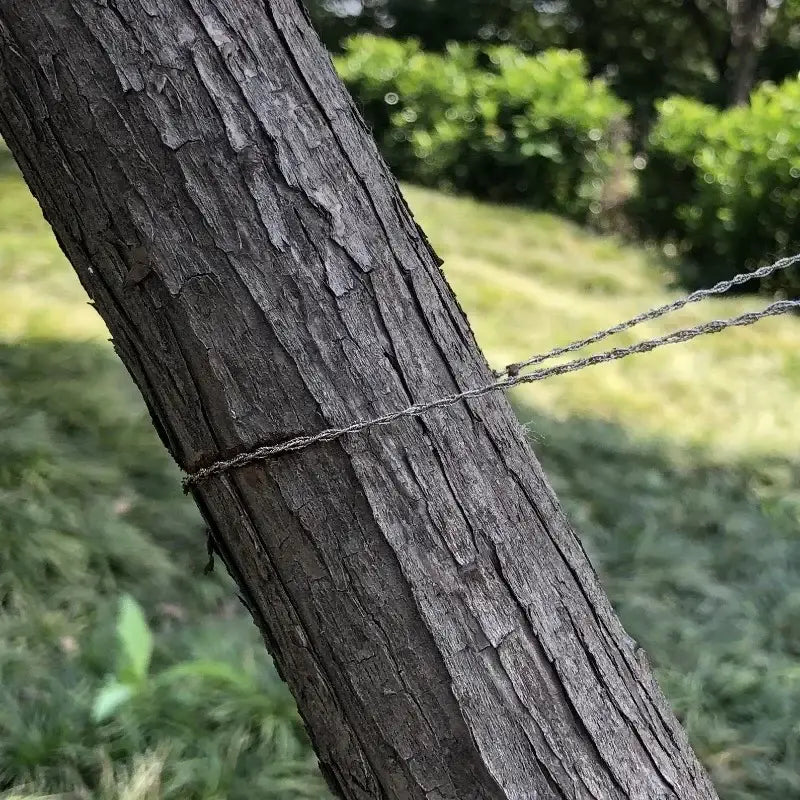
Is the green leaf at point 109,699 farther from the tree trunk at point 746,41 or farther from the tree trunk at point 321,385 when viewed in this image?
the tree trunk at point 746,41

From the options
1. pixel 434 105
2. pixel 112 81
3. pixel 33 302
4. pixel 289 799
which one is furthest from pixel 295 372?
pixel 434 105

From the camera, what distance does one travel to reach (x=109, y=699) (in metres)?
1.85

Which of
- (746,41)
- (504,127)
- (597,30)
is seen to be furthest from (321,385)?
(597,30)

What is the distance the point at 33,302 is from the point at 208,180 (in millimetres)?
3855

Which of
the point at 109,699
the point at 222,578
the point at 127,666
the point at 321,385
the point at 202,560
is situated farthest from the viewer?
the point at 202,560

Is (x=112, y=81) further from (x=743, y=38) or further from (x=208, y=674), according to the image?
(x=743, y=38)

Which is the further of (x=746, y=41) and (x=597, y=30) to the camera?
(x=597, y=30)

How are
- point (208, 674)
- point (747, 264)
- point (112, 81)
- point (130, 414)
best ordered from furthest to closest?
1. point (747, 264)
2. point (130, 414)
3. point (208, 674)
4. point (112, 81)

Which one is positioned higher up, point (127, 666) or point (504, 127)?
point (504, 127)

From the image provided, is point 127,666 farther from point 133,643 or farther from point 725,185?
point 725,185

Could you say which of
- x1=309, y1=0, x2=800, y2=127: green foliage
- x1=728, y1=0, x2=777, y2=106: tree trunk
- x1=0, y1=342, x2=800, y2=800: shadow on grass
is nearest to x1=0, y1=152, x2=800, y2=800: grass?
x1=0, y1=342, x2=800, y2=800: shadow on grass

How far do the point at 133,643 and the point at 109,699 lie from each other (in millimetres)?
181

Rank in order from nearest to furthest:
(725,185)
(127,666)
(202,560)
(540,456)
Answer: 1. (127,666)
2. (202,560)
3. (540,456)
4. (725,185)

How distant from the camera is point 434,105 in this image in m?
10.3
